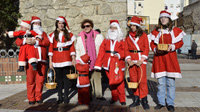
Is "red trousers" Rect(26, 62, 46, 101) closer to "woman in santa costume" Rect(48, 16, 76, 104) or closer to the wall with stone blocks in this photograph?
"woman in santa costume" Rect(48, 16, 76, 104)

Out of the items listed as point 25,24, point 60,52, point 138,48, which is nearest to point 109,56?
point 138,48

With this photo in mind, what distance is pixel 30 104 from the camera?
16.7 ft

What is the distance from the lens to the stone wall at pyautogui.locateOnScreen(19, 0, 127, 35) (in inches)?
279

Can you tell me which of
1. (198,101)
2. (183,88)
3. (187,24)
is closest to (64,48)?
(198,101)

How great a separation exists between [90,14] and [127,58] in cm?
308

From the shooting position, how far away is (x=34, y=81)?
5184 millimetres

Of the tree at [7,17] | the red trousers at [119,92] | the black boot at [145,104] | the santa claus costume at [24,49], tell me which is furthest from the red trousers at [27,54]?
the tree at [7,17]

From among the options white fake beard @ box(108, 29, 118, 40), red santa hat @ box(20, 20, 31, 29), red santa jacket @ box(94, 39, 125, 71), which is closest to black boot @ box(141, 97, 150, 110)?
red santa jacket @ box(94, 39, 125, 71)

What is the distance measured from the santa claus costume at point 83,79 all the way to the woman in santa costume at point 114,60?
0.35 metres

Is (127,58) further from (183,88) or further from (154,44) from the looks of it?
(183,88)

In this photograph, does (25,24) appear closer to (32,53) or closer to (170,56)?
(32,53)

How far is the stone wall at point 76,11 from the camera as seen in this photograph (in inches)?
279

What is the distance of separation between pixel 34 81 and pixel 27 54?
0.72 metres

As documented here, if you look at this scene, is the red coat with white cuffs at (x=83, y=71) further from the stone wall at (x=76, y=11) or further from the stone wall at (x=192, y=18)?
the stone wall at (x=192, y=18)
